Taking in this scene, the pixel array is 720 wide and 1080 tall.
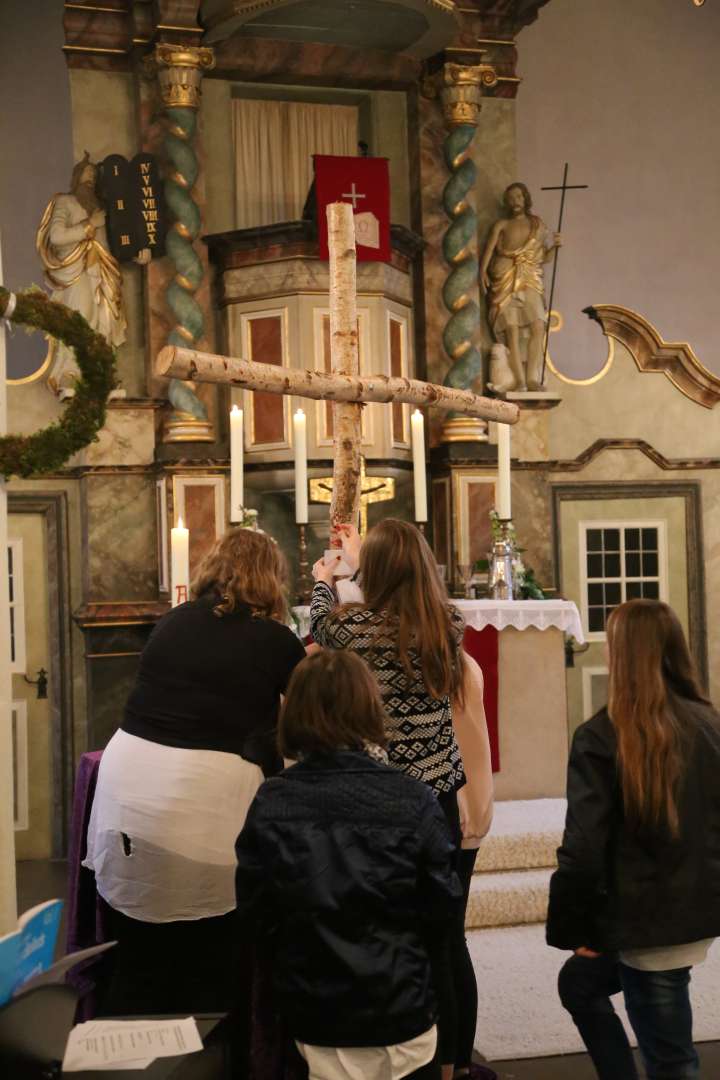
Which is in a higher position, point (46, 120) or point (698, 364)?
point (46, 120)

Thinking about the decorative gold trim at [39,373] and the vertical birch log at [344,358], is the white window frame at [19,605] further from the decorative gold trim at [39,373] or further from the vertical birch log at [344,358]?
the vertical birch log at [344,358]

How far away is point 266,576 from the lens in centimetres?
335

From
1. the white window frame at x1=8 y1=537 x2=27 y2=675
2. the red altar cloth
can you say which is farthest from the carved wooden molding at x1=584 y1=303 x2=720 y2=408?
the white window frame at x1=8 y1=537 x2=27 y2=675

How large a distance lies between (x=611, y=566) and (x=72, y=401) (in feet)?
24.3

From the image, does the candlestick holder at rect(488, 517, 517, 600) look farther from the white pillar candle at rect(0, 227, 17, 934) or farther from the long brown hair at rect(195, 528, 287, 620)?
the white pillar candle at rect(0, 227, 17, 934)

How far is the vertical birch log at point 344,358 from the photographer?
440cm

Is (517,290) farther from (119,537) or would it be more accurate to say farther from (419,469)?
(419,469)

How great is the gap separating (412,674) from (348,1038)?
3.04 feet

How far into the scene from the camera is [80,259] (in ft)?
27.9

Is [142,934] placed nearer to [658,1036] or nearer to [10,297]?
[658,1036]

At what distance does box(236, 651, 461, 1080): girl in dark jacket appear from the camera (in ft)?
8.39

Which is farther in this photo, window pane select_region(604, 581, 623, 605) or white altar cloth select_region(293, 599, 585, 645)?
window pane select_region(604, 581, 623, 605)

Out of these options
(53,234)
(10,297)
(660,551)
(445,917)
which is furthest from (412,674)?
(660,551)

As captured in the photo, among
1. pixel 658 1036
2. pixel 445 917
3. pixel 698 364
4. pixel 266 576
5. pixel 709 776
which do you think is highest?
pixel 698 364
